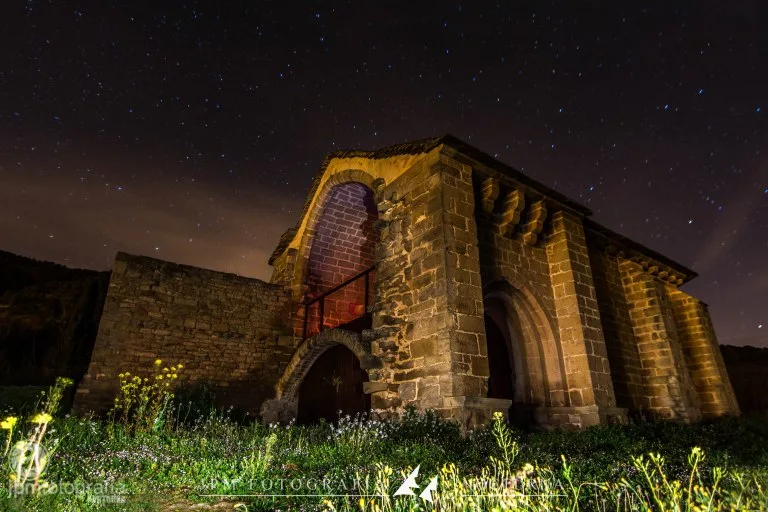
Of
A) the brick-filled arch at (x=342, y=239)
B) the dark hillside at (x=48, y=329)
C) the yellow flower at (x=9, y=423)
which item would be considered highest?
the brick-filled arch at (x=342, y=239)

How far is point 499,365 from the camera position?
8992 millimetres

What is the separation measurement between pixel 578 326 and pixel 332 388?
6.56 m

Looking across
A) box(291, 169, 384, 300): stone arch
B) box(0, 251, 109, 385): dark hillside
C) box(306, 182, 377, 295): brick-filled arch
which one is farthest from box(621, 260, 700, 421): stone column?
box(0, 251, 109, 385): dark hillside

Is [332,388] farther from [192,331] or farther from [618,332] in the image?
[618,332]

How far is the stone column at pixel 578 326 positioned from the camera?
24.4 ft

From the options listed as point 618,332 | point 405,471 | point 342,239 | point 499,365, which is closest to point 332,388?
point 342,239

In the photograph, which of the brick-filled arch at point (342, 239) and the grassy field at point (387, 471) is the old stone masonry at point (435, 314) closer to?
the brick-filled arch at point (342, 239)

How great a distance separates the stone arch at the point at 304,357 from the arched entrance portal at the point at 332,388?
54 cm

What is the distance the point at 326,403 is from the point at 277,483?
8.48m

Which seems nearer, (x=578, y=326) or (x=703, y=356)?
(x=578, y=326)

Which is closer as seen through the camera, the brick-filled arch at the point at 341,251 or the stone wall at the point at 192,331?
the stone wall at the point at 192,331

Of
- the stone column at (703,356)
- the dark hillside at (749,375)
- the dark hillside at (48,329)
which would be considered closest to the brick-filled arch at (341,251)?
the dark hillside at (48,329)

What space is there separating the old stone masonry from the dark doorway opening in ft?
0.13

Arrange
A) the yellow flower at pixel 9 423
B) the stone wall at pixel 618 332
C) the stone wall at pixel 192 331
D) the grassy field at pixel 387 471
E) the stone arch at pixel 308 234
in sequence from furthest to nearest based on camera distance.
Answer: the stone arch at pixel 308 234, the stone wall at pixel 618 332, the stone wall at pixel 192 331, the grassy field at pixel 387 471, the yellow flower at pixel 9 423
